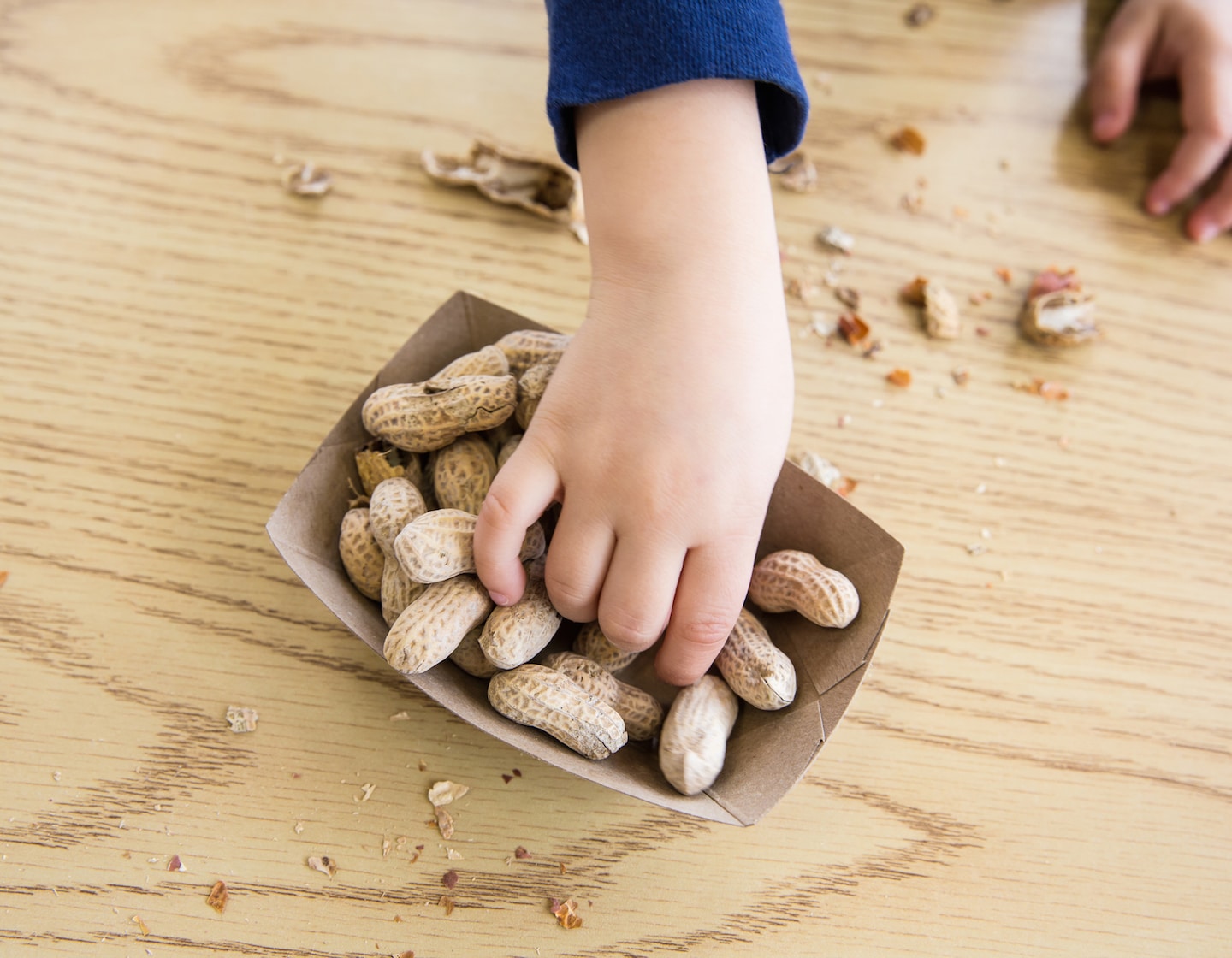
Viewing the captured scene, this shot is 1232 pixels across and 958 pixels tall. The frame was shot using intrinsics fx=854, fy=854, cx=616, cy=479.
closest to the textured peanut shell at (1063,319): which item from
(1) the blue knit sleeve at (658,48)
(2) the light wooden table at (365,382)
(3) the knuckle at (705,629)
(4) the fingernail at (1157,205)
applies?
(2) the light wooden table at (365,382)

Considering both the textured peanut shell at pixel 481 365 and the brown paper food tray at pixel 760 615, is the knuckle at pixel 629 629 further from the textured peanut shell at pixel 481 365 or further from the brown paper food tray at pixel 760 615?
the textured peanut shell at pixel 481 365

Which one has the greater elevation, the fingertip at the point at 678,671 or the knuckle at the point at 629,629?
the knuckle at the point at 629,629

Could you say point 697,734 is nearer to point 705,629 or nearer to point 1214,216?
point 705,629

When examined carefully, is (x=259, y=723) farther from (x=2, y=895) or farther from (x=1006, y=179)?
(x=1006, y=179)

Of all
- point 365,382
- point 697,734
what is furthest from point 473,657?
point 365,382

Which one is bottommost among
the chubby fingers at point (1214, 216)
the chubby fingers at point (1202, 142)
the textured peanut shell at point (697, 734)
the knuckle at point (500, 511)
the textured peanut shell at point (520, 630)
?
the textured peanut shell at point (697, 734)

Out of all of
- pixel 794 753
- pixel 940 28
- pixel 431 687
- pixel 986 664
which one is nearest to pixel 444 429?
pixel 431 687

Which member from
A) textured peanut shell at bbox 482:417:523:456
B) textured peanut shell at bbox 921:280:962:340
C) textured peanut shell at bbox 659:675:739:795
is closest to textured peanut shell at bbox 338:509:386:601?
textured peanut shell at bbox 482:417:523:456
